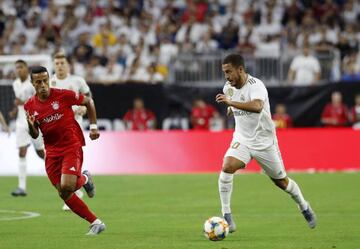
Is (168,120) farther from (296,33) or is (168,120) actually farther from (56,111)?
(56,111)

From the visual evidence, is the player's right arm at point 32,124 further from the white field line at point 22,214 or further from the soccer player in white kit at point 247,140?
the white field line at point 22,214

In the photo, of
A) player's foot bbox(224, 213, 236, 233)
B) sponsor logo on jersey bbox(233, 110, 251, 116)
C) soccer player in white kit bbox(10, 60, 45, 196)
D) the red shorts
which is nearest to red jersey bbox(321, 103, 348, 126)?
soccer player in white kit bbox(10, 60, 45, 196)

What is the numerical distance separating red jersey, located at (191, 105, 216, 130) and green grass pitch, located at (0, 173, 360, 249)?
11.0 feet

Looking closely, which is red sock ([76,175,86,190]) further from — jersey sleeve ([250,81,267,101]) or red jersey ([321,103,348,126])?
red jersey ([321,103,348,126])

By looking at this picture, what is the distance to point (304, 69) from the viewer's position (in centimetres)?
2742

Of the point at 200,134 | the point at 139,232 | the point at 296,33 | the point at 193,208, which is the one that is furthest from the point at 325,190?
the point at 296,33

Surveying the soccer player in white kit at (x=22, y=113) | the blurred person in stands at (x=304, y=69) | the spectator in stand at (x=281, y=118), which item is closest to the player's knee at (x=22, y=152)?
the soccer player in white kit at (x=22, y=113)

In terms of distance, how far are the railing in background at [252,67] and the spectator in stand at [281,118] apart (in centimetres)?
72

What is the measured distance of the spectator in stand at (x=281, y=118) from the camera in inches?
1072

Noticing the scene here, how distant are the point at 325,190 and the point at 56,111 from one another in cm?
869

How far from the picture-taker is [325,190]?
20.2 meters

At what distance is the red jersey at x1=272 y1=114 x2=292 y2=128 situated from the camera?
27.2 metres

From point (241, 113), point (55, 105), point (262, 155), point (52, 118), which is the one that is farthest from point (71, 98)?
point (262, 155)

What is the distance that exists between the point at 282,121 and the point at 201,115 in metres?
2.19
